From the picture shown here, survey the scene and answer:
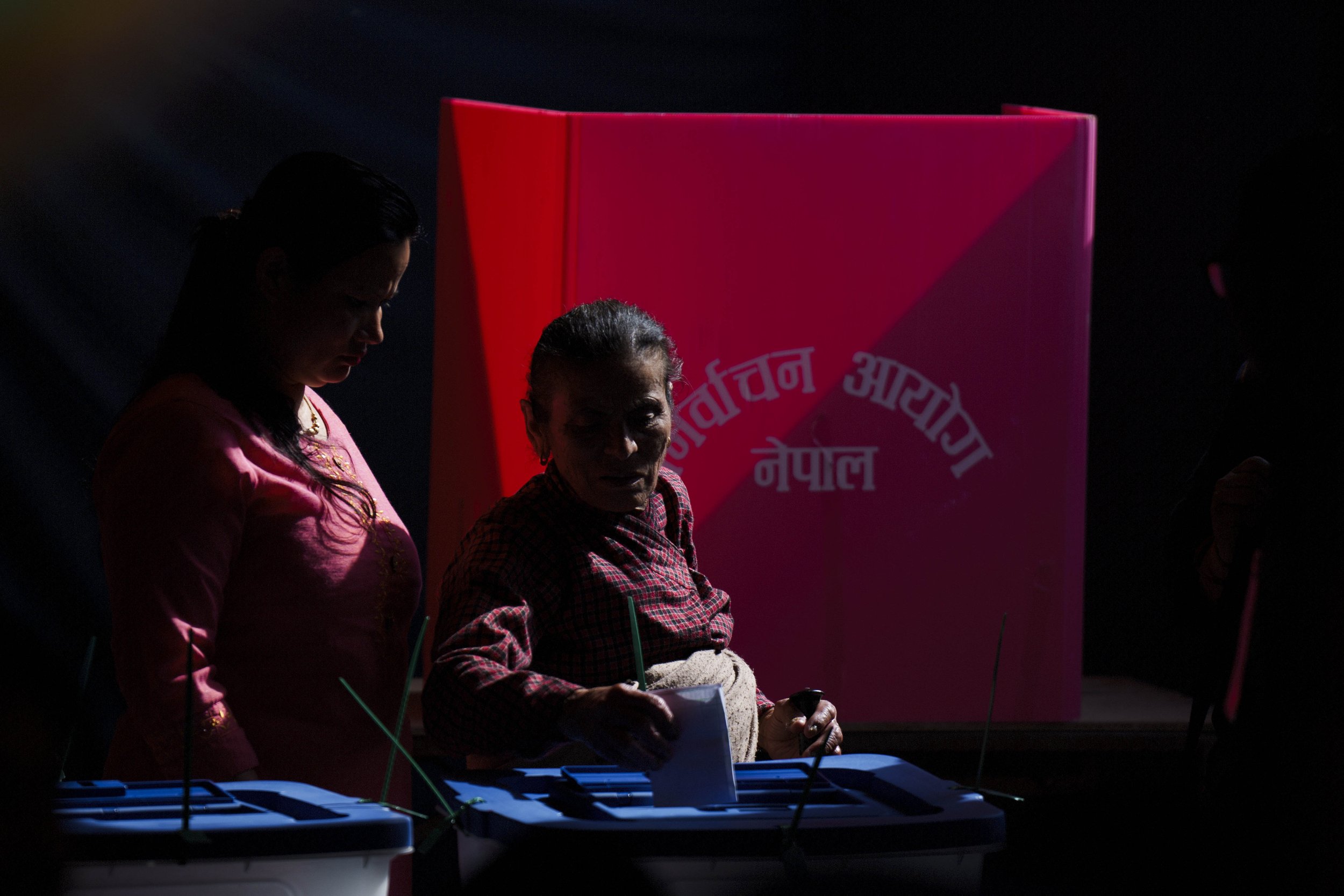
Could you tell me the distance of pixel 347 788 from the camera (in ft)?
4.85

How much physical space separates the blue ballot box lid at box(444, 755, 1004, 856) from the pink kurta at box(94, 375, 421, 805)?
23cm

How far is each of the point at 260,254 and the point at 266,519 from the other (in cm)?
32

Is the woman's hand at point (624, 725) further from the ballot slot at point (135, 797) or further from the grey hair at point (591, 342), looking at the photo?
the grey hair at point (591, 342)

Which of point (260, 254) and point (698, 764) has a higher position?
point (260, 254)

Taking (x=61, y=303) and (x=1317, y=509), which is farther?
(x=61, y=303)

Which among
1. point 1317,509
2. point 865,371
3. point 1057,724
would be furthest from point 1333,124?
point 1057,724

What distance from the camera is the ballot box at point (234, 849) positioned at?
0.98 metres

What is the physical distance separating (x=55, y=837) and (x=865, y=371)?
171cm

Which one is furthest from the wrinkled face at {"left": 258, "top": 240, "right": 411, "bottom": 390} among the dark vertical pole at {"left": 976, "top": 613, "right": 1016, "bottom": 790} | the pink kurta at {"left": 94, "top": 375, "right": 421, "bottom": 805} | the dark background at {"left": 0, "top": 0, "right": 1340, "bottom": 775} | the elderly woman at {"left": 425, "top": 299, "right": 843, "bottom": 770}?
the dark background at {"left": 0, "top": 0, "right": 1340, "bottom": 775}

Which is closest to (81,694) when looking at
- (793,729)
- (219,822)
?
(219,822)

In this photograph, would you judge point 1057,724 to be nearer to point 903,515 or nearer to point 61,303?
point 903,515

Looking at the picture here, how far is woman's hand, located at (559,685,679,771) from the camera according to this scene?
1162 millimetres

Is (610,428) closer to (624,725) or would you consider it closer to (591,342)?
(591,342)

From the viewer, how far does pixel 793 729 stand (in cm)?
160
